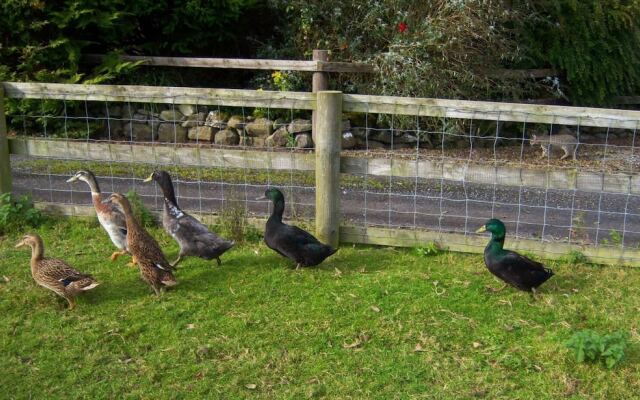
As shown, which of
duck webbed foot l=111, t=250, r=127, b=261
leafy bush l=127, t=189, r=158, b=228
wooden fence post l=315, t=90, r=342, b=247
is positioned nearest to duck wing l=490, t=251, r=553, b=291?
wooden fence post l=315, t=90, r=342, b=247

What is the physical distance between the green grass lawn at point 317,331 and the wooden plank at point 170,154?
0.93m

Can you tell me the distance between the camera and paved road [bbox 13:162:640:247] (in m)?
7.78

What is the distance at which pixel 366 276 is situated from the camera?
244 inches

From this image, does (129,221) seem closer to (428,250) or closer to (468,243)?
(428,250)

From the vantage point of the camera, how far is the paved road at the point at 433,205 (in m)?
7.78

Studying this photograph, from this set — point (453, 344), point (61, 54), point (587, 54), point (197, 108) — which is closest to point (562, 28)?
point (587, 54)

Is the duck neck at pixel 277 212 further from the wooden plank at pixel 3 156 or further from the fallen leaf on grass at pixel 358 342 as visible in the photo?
the wooden plank at pixel 3 156

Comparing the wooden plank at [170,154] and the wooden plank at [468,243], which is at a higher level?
the wooden plank at [170,154]

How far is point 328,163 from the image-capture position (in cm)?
664

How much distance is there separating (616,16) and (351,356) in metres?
11.8

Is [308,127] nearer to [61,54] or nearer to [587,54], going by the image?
[61,54]

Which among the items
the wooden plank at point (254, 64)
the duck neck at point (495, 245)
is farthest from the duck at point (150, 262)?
the wooden plank at point (254, 64)

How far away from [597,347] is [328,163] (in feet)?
9.78

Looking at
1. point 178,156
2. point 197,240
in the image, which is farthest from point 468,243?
point 178,156
